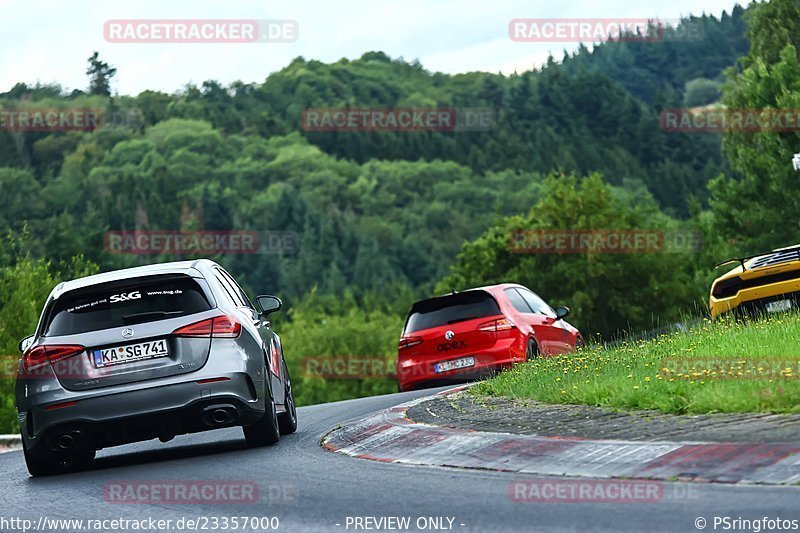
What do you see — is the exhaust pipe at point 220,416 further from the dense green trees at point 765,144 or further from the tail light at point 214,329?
the dense green trees at point 765,144

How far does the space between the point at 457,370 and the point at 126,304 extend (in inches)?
386

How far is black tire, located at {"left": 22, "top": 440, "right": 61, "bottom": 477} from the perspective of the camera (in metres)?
11.4

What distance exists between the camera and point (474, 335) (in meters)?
20.6

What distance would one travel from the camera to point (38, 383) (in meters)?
11.2

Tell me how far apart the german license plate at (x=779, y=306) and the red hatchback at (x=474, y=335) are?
9.81 feet

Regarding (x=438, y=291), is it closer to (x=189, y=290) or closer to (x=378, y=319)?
(x=378, y=319)

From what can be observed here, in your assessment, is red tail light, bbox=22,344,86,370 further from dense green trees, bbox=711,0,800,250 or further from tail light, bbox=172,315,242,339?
dense green trees, bbox=711,0,800,250

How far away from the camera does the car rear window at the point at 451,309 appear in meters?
20.7

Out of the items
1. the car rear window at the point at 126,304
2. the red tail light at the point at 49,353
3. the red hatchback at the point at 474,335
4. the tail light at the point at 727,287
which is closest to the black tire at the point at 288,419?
the car rear window at the point at 126,304

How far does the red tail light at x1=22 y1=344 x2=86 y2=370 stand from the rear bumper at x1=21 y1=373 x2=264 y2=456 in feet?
1.20

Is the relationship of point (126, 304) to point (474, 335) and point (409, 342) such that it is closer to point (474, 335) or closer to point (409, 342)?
point (474, 335)

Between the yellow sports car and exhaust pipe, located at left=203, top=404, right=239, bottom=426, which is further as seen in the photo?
the yellow sports car

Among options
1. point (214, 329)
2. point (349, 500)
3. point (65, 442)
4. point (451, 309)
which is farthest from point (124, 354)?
point (451, 309)

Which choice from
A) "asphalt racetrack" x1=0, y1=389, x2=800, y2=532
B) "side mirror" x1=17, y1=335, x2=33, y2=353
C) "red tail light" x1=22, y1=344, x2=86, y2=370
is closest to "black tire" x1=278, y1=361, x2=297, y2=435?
"asphalt racetrack" x1=0, y1=389, x2=800, y2=532
